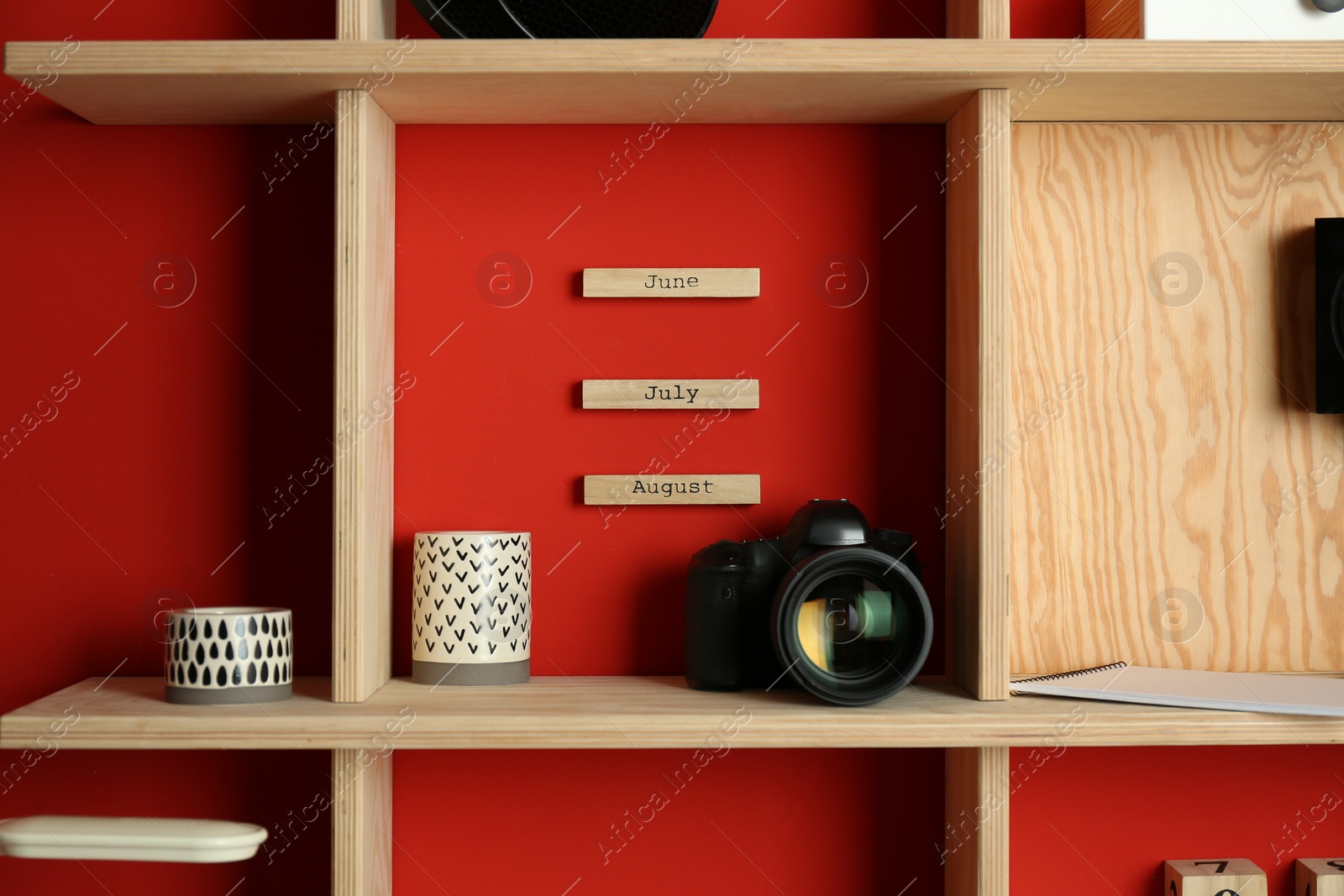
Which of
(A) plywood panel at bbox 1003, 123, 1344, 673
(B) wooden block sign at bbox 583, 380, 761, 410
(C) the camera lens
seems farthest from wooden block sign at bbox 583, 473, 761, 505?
(A) plywood panel at bbox 1003, 123, 1344, 673

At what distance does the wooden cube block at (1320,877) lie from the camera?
42.3 inches

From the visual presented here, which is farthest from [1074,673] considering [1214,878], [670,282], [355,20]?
[355,20]

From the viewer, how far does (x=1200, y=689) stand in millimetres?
961

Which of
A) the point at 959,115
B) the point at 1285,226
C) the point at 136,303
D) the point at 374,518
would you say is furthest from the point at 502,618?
the point at 1285,226

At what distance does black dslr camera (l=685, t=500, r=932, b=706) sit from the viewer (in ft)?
2.88

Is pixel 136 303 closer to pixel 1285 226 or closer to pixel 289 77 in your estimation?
pixel 289 77

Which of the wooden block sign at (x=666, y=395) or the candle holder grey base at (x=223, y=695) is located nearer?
the candle holder grey base at (x=223, y=695)

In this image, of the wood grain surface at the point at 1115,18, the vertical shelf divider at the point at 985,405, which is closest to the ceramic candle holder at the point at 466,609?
the vertical shelf divider at the point at 985,405

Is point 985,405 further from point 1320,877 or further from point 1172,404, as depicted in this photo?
point 1320,877

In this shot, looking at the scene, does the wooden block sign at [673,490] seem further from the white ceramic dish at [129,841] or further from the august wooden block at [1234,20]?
the august wooden block at [1234,20]

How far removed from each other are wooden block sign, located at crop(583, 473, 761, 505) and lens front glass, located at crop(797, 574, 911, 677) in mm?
200

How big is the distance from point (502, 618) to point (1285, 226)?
3.23 feet

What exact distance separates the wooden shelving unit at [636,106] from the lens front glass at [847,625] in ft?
0.16

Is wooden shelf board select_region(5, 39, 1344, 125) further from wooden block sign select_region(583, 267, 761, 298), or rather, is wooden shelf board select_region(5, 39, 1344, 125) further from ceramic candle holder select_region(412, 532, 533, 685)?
ceramic candle holder select_region(412, 532, 533, 685)
